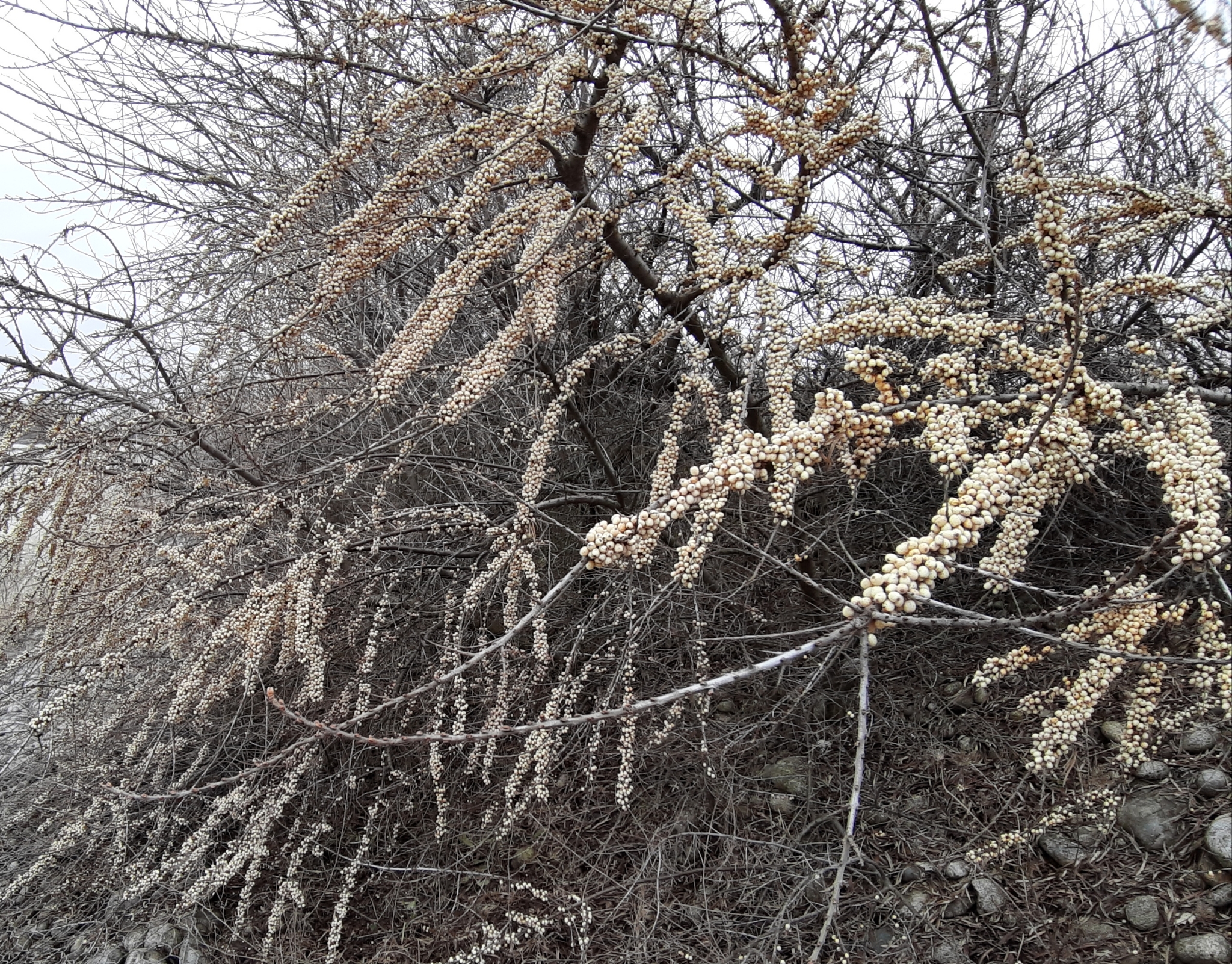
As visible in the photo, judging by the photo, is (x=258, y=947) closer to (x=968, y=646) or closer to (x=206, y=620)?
(x=206, y=620)

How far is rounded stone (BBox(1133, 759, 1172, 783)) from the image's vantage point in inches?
109

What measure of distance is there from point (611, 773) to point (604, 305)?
8.13 ft

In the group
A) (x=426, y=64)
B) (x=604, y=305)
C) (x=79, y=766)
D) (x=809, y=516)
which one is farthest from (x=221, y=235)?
(x=809, y=516)

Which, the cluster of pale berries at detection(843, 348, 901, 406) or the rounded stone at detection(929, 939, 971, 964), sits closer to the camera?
the cluster of pale berries at detection(843, 348, 901, 406)

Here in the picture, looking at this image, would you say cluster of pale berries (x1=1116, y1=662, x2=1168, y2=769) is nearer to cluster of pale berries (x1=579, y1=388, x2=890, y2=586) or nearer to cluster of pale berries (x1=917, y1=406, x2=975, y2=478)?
cluster of pale berries (x1=917, y1=406, x2=975, y2=478)

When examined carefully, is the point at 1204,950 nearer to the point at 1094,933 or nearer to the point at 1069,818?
the point at 1094,933

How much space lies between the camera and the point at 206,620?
116 inches

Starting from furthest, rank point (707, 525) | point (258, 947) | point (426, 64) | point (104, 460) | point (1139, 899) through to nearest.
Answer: point (426, 64), point (104, 460), point (258, 947), point (1139, 899), point (707, 525)

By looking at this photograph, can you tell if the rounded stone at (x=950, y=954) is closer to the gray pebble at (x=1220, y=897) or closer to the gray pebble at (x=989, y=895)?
the gray pebble at (x=989, y=895)

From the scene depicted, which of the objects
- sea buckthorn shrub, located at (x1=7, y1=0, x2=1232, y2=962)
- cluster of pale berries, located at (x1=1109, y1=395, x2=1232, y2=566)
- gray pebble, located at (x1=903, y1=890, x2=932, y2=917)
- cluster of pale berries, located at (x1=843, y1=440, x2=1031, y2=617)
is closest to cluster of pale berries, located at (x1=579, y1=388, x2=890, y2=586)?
sea buckthorn shrub, located at (x1=7, y1=0, x2=1232, y2=962)

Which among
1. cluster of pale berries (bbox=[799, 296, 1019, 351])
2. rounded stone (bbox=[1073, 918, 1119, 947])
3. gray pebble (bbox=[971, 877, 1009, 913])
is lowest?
rounded stone (bbox=[1073, 918, 1119, 947])

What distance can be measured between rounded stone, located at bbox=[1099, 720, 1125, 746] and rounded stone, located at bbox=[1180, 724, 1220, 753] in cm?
20

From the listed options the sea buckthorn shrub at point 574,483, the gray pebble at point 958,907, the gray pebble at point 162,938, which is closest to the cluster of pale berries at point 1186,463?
the sea buckthorn shrub at point 574,483

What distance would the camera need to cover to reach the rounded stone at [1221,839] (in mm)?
2477
